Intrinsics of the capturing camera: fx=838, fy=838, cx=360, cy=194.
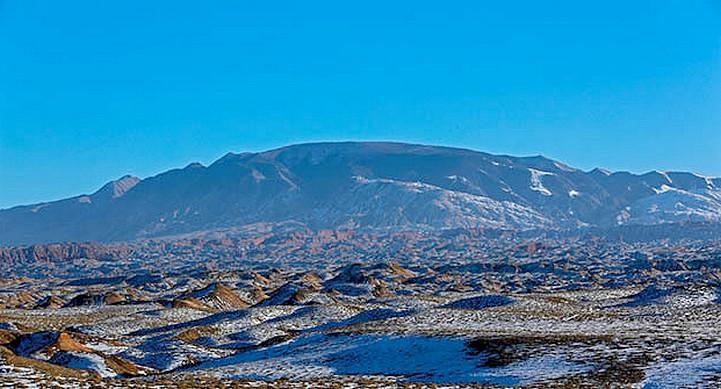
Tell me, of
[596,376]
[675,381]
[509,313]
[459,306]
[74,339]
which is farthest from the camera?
[459,306]

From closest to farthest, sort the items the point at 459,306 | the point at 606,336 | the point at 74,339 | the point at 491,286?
the point at 606,336
the point at 74,339
the point at 459,306
the point at 491,286

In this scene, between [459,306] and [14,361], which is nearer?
[14,361]

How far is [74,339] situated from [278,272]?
137 metres

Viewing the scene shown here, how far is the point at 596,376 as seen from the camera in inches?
1051

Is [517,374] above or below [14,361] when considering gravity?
below

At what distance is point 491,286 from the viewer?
131m

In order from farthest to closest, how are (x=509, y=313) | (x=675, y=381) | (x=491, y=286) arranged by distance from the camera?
(x=491, y=286), (x=509, y=313), (x=675, y=381)

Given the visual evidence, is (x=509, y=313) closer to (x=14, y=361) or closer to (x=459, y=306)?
(x=459, y=306)

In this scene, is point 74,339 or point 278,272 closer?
point 74,339

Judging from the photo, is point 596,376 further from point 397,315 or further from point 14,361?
point 397,315

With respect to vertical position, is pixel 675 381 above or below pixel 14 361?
below

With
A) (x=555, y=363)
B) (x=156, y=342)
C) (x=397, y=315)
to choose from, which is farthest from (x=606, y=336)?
(x=156, y=342)

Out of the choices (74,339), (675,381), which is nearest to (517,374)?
(675,381)

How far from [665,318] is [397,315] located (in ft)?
54.4
